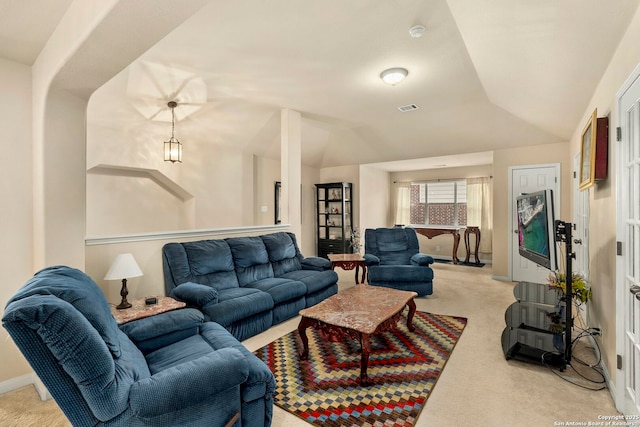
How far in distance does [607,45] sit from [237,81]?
3.24 m

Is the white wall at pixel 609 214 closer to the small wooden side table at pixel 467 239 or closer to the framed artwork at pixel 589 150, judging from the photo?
the framed artwork at pixel 589 150

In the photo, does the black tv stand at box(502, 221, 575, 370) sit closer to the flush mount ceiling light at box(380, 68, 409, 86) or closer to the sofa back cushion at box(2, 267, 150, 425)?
the flush mount ceiling light at box(380, 68, 409, 86)

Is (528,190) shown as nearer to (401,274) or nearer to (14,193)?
(401,274)

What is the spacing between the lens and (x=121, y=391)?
1.17 m

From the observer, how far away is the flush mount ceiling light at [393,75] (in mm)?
3191

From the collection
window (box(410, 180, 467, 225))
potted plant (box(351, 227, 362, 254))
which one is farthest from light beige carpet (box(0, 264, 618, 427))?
window (box(410, 180, 467, 225))

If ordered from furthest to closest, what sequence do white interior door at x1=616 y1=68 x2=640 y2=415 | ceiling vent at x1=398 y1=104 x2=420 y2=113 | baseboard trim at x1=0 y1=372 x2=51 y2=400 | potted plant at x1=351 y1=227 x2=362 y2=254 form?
potted plant at x1=351 y1=227 x2=362 y2=254, ceiling vent at x1=398 y1=104 x2=420 y2=113, baseboard trim at x1=0 y1=372 x2=51 y2=400, white interior door at x1=616 y1=68 x2=640 y2=415

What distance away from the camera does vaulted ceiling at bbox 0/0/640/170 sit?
6.61 ft

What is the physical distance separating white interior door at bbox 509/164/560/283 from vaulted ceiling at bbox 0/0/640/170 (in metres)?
0.46

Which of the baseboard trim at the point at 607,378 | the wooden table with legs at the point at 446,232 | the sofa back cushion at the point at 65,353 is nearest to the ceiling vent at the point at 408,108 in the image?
the wooden table with legs at the point at 446,232

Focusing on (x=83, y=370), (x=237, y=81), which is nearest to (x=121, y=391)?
(x=83, y=370)

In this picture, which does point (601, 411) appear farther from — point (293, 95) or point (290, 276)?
point (293, 95)

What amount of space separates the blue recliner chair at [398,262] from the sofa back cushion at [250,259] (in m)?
1.42

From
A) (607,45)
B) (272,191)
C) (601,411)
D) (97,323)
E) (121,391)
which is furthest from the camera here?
(272,191)
